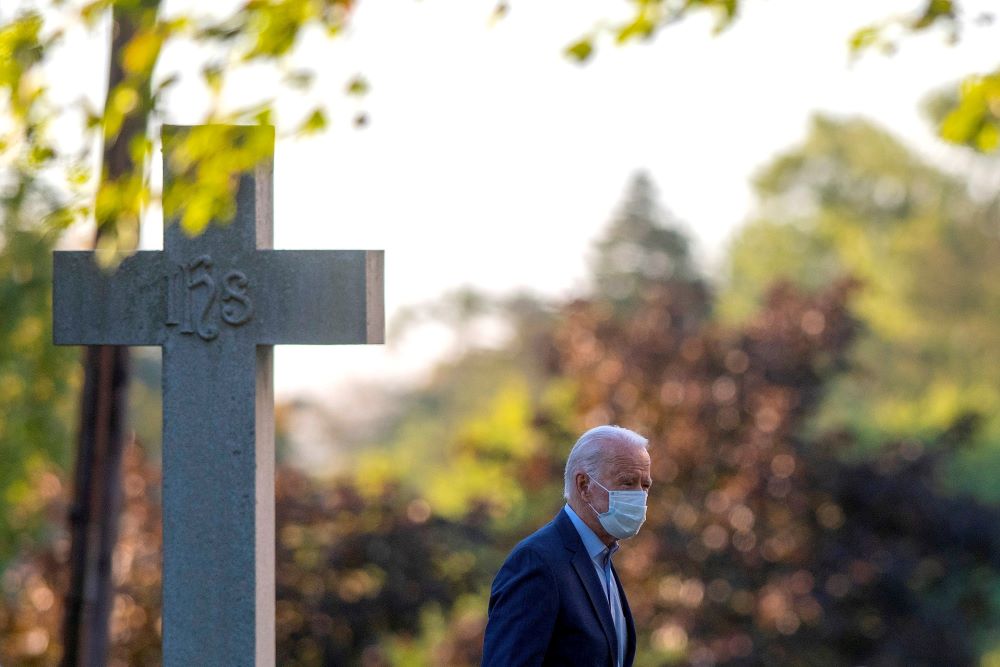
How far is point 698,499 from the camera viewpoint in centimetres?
2166

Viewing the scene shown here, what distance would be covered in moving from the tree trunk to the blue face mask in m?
5.34

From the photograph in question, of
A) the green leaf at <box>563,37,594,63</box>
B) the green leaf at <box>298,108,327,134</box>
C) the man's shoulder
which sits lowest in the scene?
the man's shoulder

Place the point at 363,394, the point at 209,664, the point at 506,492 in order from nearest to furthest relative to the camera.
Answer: the point at 209,664
the point at 506,492
the point at 363,394

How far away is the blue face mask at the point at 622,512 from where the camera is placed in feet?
16.7

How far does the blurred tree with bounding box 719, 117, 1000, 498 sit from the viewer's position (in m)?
53.9

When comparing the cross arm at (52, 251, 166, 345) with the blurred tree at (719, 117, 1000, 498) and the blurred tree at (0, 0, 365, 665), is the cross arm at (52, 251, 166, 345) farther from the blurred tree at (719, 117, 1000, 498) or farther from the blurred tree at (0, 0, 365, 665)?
the blurred tree at (719, 117, 1000, 498)

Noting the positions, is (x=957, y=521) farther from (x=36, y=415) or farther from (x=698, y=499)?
(x=36, y=415)

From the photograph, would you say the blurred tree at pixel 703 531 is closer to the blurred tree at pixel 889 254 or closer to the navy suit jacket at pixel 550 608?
A: the navy suit jacket at pixel 550 608

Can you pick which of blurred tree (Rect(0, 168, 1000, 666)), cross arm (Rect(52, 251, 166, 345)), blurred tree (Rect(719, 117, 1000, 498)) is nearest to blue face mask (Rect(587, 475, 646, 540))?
cross arm (Rect(52, 251, 166, 345))

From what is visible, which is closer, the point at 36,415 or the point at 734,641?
the point at 36,415

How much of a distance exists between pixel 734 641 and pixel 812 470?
8.40ft

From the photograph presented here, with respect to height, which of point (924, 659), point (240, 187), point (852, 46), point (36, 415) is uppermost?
point (852, 46)

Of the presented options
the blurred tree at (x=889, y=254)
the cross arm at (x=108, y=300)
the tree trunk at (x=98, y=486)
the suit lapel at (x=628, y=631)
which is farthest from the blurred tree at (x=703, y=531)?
the blurred tree at (x=889, y=254)

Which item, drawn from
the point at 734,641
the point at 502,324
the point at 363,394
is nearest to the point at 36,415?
the point at 734,641
